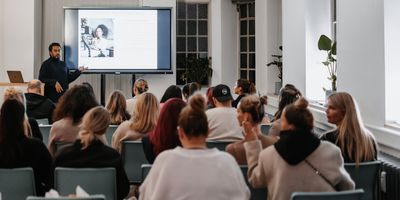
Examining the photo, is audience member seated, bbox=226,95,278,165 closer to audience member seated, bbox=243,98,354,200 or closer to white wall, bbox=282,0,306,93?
audience member seated, bbox=243,98,354,200

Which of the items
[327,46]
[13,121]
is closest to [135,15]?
[327,46]

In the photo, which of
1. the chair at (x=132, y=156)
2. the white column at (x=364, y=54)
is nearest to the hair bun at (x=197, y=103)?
the chair at (x=132, y=156)

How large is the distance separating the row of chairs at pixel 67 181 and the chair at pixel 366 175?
153 cm

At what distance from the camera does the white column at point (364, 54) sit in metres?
5.48

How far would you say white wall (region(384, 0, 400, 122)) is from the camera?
5363 millimetres

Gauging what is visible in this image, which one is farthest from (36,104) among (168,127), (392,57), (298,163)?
(298,163)

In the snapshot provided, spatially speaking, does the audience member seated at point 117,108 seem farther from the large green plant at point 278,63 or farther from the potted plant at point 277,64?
the large green plant at point 278,63

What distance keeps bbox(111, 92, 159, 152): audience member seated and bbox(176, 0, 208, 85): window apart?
7809mm

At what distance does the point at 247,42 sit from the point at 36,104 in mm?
6454

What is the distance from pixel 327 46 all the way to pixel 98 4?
19.6 ft

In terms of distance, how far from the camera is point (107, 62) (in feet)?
37.2

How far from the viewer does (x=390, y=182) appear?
4.46 meters

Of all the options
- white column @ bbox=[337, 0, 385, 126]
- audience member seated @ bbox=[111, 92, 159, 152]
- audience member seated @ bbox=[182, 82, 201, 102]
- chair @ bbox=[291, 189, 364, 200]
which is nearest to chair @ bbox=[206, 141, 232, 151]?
audience member seated @ bbox=[111, 92, 159, 152]

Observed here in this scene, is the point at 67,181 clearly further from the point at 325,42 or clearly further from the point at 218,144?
the point at 325,42
